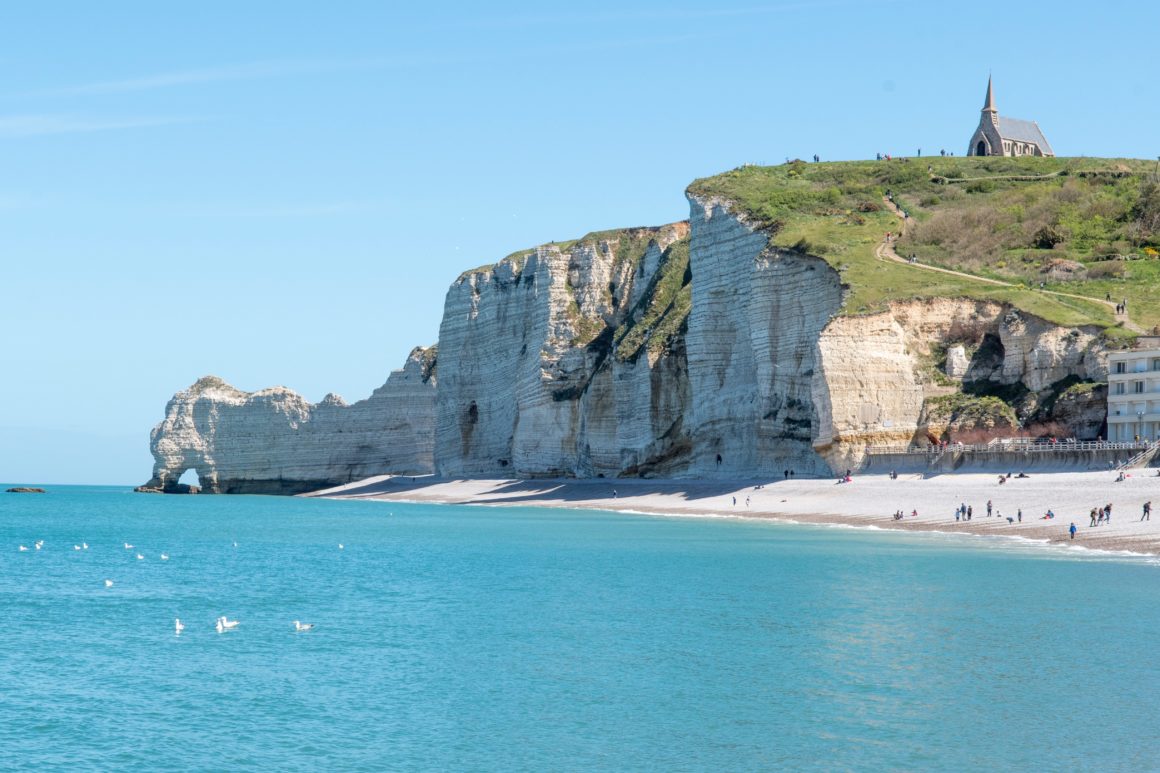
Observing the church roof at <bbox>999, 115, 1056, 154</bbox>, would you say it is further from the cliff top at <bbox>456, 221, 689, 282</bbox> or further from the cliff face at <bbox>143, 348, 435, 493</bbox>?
the cliff face at <bbox>143, 348, 435, 493</bbox>

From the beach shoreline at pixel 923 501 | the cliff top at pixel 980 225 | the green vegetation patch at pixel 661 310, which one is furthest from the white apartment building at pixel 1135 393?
the green vegetation patch at pixel 661 310

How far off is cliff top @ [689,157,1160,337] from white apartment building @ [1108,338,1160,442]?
4.04m

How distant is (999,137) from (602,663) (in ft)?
366

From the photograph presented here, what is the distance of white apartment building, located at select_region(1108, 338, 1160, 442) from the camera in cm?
5969

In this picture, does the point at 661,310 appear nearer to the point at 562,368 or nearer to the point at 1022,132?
the point at 562,368

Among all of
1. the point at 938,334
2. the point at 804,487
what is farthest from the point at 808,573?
the point at 938,334

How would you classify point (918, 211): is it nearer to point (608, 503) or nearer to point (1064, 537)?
point (608, 503)

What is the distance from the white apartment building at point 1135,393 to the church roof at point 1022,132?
70.3 m

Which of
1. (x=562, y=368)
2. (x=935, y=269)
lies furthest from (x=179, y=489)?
(x=935, y=269)

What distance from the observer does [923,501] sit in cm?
5888

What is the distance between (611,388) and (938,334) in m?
30.5

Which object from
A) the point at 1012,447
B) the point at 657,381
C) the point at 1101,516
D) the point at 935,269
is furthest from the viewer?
the point at 657,381

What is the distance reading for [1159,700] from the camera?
21.6 m

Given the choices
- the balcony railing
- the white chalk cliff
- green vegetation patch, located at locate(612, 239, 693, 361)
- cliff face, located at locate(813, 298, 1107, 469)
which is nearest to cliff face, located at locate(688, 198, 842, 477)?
the white chalk cliff
